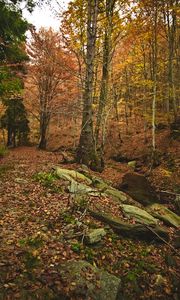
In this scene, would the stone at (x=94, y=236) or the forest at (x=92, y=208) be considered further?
the stone at (x=94, y=236)

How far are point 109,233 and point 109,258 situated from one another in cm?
82

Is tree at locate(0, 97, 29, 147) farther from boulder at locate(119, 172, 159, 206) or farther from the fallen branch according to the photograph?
the fallen branch

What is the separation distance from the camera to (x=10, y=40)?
498 inches

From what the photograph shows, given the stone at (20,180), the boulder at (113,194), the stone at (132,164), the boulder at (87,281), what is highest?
the stone at (20,180)

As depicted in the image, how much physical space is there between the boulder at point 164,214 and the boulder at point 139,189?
40 centimetres

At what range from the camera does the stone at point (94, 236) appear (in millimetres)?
5117

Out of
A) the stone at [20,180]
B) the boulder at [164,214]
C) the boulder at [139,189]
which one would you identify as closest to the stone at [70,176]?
the stone at [20,180]

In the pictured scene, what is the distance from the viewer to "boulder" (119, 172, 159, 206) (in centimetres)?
884

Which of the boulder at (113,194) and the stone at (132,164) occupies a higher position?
the stone at (132,164)

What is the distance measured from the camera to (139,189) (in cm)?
930

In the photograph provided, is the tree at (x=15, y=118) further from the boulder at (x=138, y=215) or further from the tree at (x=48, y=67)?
the boulder at (x=138, y=215)

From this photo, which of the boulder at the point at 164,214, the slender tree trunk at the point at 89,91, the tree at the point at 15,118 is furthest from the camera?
the tree at the point at 15,118

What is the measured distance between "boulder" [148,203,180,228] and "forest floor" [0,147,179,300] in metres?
1.56

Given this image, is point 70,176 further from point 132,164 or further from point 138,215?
point 132,164
